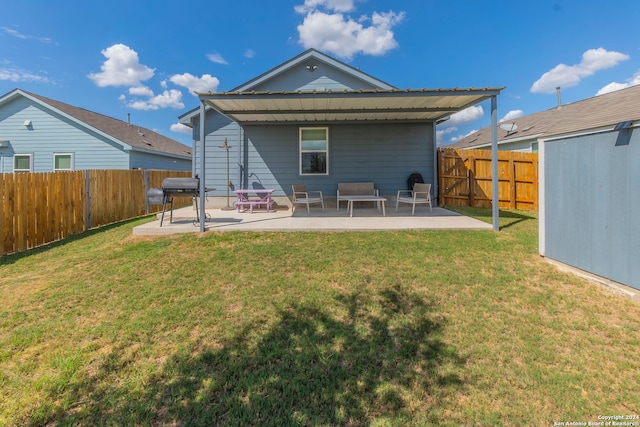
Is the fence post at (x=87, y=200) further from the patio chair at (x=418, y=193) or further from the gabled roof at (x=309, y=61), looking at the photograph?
the patio chair at (x=418, y=193)

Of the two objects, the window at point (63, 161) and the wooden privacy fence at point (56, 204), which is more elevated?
the window at point (63, 161)

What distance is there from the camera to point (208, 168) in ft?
30.4

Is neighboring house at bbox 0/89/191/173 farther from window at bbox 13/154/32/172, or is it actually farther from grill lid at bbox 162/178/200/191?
grill lid at bbox 162/178/200/191

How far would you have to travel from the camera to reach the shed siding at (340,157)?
9.11 m

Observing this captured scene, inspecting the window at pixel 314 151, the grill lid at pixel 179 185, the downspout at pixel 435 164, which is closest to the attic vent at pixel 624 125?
the downspout at pixel 435 164

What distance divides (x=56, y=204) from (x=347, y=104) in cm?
704

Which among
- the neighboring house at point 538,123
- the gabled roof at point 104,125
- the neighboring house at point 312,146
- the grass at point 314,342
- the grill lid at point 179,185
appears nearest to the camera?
the grass at point 314,342

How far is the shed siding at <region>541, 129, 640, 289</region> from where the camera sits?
9.94 ft

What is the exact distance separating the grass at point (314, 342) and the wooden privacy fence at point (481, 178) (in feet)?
18.4

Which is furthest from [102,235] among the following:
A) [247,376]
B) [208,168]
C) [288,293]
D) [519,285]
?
[519,285]

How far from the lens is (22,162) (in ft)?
41.1

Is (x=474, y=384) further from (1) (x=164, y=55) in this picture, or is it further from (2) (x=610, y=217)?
(1) (x=164, y=55)

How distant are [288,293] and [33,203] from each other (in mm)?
5932

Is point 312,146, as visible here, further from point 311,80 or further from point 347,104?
point 347,104
